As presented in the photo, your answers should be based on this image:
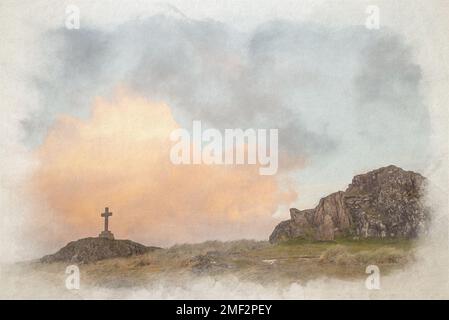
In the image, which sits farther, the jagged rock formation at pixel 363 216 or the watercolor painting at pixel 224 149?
the jagged rock formation at pixel 363 216

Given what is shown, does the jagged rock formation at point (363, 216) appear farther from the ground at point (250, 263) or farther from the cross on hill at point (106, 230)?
the cross on hill at point (106, 230)

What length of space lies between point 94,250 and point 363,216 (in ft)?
13.1

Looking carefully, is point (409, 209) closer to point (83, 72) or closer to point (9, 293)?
point (83, 72)

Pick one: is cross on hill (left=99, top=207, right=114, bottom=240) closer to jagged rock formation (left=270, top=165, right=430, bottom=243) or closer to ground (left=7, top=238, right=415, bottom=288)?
ground (left=7, top=238, right=415, bottom=288)

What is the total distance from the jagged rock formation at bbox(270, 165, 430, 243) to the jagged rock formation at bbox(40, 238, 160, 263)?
6.96 feet

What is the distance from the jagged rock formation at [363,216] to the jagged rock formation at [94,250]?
2.12 meters

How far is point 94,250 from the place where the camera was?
26.5 ft

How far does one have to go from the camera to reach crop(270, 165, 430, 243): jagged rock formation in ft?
26.9

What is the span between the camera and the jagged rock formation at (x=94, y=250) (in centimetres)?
804

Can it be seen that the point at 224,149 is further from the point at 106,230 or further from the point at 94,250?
the point at 94,250

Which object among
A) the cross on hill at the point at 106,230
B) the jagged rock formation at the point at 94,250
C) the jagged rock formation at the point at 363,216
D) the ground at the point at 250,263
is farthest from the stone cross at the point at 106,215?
the jagged rock formation at the point at 363,216

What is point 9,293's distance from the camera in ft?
26.2

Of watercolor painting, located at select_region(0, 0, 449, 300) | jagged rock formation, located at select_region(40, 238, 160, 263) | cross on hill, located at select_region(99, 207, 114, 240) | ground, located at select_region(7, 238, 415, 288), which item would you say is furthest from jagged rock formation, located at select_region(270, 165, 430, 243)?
cross on hill, located at select_region(99, 207, 114, 240)
